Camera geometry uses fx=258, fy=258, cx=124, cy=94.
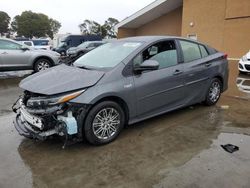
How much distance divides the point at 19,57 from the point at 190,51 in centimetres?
702

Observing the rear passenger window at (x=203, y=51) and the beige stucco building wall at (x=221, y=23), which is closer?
the rear passenger window at (x=203, y=51)

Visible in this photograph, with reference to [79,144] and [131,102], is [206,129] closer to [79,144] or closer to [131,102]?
[131,102]

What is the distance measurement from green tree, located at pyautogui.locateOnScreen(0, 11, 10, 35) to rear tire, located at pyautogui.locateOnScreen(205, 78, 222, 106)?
278ft

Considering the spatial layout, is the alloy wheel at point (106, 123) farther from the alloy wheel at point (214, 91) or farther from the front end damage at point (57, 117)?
the alloy wheel at point (214, 91)

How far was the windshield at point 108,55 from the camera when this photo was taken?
165 inches

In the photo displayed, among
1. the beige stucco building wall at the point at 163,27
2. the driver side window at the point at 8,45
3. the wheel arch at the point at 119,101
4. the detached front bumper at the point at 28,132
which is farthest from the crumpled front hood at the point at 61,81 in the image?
the beige stucco building wall at the point at 163,27

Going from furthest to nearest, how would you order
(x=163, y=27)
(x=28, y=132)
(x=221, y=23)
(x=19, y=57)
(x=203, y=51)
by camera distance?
(x=163, y=27) → (x=221, y=23) → (x=19, y=57) → (x=203, y=51) → (x=28, y=132)

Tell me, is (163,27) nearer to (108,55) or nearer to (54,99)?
(108,55)

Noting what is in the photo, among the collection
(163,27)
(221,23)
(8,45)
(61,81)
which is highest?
(163,27)

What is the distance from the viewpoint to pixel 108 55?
4.50 meters

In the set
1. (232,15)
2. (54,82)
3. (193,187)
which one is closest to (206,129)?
(193,187)

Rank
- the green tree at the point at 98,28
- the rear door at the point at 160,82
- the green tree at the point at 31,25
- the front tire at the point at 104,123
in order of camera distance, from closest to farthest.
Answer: the front tire at the point at 104,123, the rear door at the point at 160,82, the green tree at the point at 98,28, the green tree at the point at 31,25

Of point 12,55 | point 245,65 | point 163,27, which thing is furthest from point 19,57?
point 163,27

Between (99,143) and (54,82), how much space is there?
1094 mm
